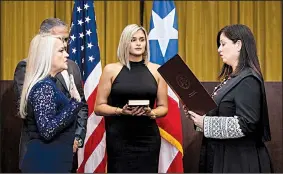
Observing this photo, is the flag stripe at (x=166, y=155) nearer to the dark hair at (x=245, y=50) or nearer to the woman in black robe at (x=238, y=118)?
the woman in black robe at (x=238, y=118)

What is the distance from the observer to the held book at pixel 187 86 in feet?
9.60

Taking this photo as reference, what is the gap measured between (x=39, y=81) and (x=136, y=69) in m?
1.16

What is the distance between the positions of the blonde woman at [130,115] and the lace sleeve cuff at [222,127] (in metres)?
0.63

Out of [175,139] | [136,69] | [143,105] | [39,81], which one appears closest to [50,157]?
[39,81]

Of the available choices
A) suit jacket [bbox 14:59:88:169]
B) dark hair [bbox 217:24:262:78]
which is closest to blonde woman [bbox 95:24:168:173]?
suit jacket [bbox 14:59:88:169]

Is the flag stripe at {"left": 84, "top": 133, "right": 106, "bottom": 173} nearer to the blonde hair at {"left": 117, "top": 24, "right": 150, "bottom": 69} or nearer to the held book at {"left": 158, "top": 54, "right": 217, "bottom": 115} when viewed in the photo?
the blonde hair at {"left": 117, "top": 24, "right": 150, "bottom": 69}

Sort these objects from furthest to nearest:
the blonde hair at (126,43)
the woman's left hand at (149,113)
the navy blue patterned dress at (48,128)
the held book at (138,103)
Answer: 1. the blonde hair at (126,43)
2. the woman's left hand at (149,113)
3. the held book at (138,103)
4. the navy blue patterned dress at (48,128)

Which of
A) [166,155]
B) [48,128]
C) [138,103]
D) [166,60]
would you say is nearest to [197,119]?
[138,103]

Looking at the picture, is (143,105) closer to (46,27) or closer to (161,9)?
(46,27)

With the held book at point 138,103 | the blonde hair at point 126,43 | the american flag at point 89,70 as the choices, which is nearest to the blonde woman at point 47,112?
the held book at point 138,103

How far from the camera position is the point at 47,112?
2.61m

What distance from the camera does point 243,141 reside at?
2941mm

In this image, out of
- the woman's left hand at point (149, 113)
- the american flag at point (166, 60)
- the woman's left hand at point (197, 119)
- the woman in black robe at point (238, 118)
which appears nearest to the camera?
the woman in black robe at point (238, 118)

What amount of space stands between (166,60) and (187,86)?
1390mm
